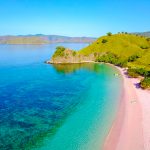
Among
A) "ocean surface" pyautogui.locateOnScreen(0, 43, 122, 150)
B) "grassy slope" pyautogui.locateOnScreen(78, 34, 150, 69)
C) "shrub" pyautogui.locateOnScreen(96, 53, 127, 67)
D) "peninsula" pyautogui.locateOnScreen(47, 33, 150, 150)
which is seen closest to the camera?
"peninsula" pyautogui.locateOnScreen(47, 33, 150, 150)

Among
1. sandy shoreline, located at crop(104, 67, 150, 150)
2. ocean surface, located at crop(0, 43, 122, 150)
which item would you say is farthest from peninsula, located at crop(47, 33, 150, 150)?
ocean surface, located at crop(0, 43, 122, 150)

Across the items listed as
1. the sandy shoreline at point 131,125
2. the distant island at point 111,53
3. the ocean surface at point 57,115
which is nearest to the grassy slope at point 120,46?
the distant island at point 111,53

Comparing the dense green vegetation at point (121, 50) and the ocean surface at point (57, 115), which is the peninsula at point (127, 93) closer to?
the dense green vegetation at point (121, 50)

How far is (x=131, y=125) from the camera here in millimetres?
42781

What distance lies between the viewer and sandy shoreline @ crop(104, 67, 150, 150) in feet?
116

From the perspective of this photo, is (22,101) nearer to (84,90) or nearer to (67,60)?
(84,90)

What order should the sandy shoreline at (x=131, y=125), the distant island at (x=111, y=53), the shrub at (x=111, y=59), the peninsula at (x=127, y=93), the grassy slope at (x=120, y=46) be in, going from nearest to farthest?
the sandy shoreline at (x=131, y=125), the peninsula at (x=127, y=93), the shrub at (x=111, y=59), the distant island at (x=111, y=53), the grassy slope at (x=120, y=46)

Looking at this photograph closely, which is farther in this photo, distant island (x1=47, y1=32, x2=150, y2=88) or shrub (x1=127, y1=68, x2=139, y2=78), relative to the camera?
distant island (x1=47, y1=32, x2=150, y2=88)

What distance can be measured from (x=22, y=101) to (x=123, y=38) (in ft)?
433

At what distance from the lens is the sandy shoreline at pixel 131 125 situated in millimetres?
35375

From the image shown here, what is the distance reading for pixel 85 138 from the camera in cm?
3803

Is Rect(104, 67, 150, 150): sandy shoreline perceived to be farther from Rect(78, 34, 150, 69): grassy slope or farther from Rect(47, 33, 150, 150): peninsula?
Rect(78, 34, 150, 69): grassy slope

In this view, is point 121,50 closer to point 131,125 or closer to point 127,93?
point 127,93

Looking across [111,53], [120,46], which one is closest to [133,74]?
[111,53]
